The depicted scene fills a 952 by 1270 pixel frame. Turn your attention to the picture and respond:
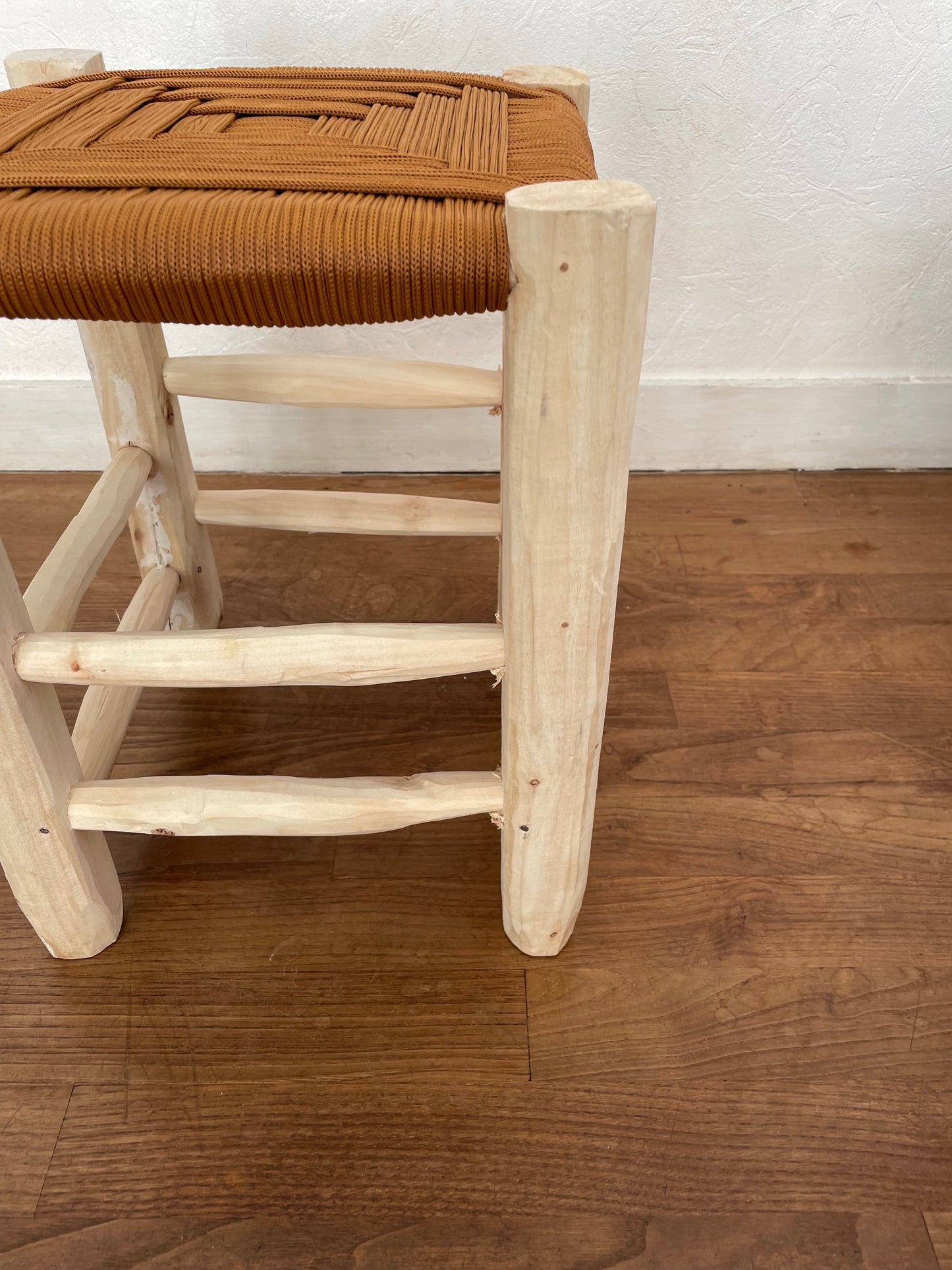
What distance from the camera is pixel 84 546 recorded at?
0.64m

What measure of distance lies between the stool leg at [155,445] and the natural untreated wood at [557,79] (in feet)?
1.05

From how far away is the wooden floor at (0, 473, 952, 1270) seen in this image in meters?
0.52

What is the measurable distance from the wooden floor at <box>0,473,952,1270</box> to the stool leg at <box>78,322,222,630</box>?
11 cm

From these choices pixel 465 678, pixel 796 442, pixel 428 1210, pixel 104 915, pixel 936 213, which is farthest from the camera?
pixel 796 442

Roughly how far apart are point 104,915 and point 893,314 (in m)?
1.01

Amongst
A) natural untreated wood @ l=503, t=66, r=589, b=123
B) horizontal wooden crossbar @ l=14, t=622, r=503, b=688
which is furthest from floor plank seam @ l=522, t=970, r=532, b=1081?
natural untreated wood @ l=503, t=66, r=589, b=123

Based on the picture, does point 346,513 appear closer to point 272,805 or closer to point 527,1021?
point 272,805

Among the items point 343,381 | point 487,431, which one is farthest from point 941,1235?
point 487,431

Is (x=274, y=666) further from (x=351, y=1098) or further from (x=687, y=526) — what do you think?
(x=687, y=526)

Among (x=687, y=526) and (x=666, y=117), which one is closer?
(x=666, y=117)

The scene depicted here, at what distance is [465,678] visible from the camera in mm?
886

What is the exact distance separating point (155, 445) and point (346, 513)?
0.16 meters

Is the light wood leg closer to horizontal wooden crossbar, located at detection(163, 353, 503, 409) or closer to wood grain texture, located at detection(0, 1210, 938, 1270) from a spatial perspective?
horizontal wooden crossbar, located at detection(163, 353, 503, 409)

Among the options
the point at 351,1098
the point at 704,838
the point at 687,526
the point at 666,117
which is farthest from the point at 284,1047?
the point at 666,117
